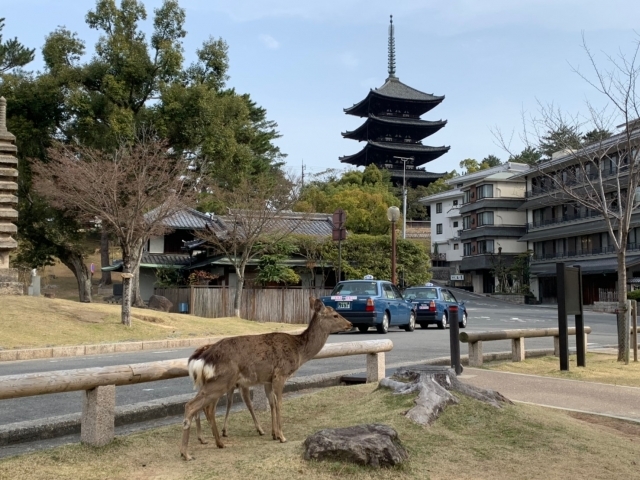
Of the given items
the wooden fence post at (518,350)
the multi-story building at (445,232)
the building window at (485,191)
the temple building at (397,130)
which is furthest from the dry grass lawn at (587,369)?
the temple building at (397,130)

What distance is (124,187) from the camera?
2592 cm

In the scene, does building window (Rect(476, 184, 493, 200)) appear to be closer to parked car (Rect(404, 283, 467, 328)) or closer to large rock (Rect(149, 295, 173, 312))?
parked car (Rect(404, 283, 467, 328))

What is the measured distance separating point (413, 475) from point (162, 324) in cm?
1824

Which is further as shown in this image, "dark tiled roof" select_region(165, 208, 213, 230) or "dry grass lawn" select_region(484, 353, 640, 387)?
"dark tiled roof" select_region(165, 208, 213, 230)

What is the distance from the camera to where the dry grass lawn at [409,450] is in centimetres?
508

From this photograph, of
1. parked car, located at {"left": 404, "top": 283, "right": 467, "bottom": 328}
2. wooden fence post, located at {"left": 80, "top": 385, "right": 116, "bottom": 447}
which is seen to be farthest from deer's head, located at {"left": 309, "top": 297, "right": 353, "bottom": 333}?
parked car, located at {"left": 404, "top": 283, "right": 467, "bottom": 328}

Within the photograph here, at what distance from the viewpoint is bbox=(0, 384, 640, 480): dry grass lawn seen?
508 cm

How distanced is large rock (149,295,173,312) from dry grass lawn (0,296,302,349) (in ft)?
22.3

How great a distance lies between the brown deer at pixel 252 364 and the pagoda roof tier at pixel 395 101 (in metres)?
73.2

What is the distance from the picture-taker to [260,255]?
113 ft

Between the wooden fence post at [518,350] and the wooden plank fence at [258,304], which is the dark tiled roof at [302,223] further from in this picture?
the wooden fence post at [518,350]

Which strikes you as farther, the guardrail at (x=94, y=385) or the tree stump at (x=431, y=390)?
the tree stump at (x=431, y=390)

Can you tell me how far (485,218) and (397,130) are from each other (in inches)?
760

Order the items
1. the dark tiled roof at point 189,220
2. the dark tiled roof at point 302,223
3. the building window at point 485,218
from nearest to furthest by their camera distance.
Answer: the dark tiled roof at point 302,223 → the dark tiled roof at point 189,220 → the building window at point 485,218
